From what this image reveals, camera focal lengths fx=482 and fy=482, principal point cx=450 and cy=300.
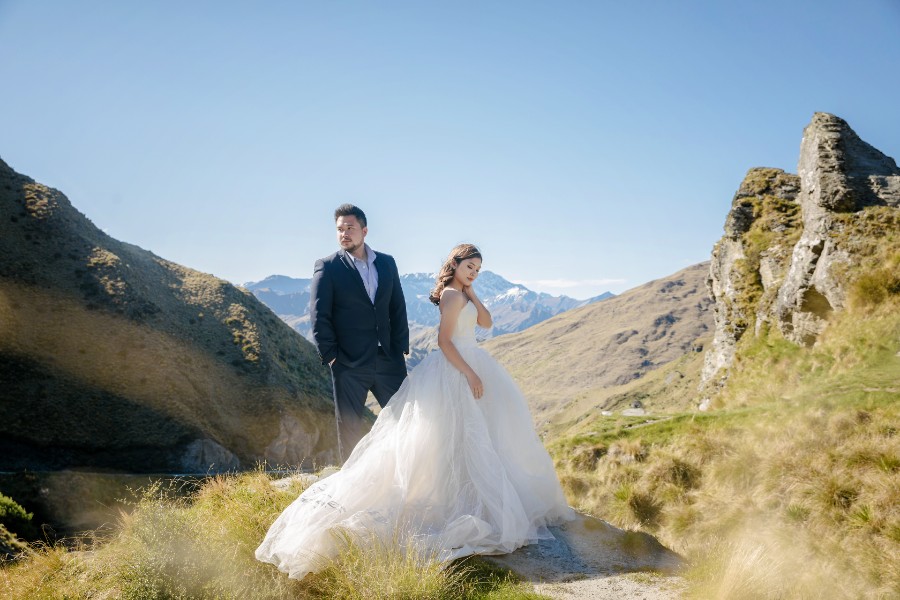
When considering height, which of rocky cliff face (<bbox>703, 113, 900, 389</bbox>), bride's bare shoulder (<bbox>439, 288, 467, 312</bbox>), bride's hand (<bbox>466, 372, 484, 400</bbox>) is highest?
rocky cliff face (<bbox>703, 113, 900, 389</bbox>)

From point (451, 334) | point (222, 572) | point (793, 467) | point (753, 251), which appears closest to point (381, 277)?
point (451, 334)

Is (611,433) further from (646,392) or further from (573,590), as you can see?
(646,392)

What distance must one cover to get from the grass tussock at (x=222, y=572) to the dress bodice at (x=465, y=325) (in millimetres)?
2730

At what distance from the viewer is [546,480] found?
6512 mm

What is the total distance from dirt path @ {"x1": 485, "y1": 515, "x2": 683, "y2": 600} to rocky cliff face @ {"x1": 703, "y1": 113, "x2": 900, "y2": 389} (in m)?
10.2

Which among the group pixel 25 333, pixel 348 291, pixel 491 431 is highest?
pixel 348 291

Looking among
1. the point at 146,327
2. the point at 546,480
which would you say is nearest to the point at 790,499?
the point at 546,480

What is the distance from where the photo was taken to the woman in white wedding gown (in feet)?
16.7

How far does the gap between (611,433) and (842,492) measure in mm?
4997

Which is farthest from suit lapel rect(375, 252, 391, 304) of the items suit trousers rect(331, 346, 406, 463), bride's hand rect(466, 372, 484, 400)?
bride's hand rect(466, 372, 484, 400)

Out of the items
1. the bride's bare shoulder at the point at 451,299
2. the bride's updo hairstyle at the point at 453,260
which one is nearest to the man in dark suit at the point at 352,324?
the bride's updo hairstyle at the point at 453,260

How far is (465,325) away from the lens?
672 cm

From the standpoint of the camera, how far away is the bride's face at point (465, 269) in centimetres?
667

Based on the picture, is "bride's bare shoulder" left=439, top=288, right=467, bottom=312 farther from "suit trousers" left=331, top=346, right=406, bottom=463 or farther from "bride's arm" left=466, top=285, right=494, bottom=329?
"suit trousers" left=331, top=346, right=406, bottom=463
